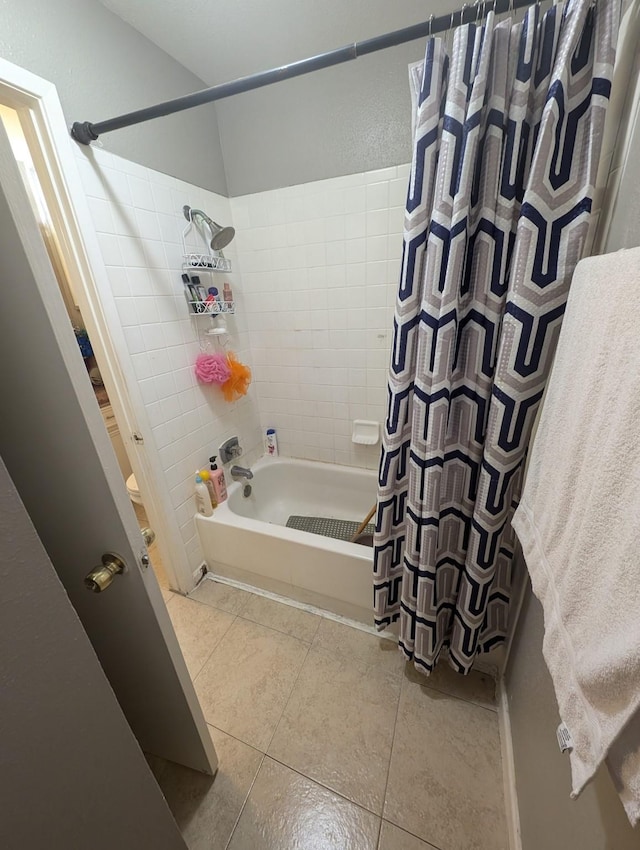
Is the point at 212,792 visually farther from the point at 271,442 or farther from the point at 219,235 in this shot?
the point at 219,235

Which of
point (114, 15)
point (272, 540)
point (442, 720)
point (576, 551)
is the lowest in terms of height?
point (442, 720)

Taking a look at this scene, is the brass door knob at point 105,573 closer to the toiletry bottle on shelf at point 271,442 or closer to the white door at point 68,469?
the white door at point 68,469

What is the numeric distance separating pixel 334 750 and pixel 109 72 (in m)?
2.44

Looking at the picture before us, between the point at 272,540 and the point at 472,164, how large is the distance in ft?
4.79

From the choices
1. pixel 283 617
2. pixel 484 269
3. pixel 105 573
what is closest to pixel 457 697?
pixel 283 617

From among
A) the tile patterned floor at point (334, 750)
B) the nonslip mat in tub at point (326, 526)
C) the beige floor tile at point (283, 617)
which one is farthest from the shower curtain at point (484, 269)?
the nonslip mat in tub at point (326, 526)

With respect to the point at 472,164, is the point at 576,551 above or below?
below

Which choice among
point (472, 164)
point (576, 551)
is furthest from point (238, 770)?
point (472, 164)

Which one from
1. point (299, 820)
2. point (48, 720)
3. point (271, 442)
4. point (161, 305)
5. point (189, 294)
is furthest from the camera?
point (271, 442)

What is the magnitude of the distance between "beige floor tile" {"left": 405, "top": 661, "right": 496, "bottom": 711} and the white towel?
0.90 metres

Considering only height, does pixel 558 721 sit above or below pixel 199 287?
below

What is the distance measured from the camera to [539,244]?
0.68m

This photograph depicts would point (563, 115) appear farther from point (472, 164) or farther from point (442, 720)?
point (442, 720)

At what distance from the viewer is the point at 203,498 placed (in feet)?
5.10
